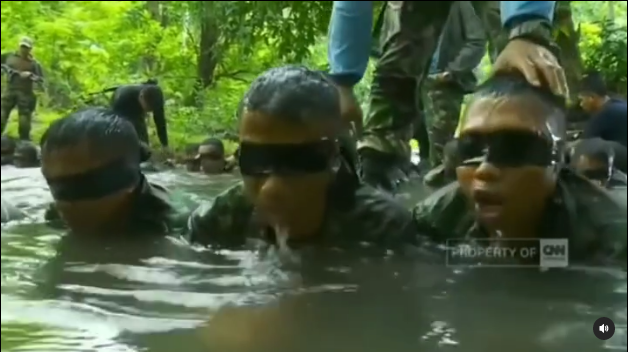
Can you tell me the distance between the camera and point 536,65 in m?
1.05

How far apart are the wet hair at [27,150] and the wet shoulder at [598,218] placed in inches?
25.4

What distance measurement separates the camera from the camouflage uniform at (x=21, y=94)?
3.41ft

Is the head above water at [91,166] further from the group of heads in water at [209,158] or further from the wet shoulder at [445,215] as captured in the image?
the wet shoulder at [445,215]

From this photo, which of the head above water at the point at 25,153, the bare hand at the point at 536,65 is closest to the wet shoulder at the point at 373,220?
the bare hand at the point at 536,65

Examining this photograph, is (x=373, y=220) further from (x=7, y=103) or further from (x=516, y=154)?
(x=7, y=103)

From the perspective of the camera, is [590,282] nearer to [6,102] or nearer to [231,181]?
[231,181]

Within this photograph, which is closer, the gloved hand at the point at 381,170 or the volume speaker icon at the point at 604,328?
the volume speaker icon at the point at 604,328

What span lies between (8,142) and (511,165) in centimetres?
60

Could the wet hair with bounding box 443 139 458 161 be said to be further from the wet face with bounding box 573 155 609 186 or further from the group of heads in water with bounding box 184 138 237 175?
the group of heads in water with bounding box 184 138 237 175

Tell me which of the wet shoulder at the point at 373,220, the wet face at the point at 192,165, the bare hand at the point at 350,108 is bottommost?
the wet shoulder at the point at 373,220

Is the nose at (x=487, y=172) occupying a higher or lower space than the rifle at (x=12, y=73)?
lower

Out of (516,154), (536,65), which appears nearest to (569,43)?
(536,65)

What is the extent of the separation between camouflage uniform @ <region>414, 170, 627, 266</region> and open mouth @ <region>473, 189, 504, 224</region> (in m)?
0.01

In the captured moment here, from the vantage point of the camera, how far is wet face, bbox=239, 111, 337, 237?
105 centimetres
